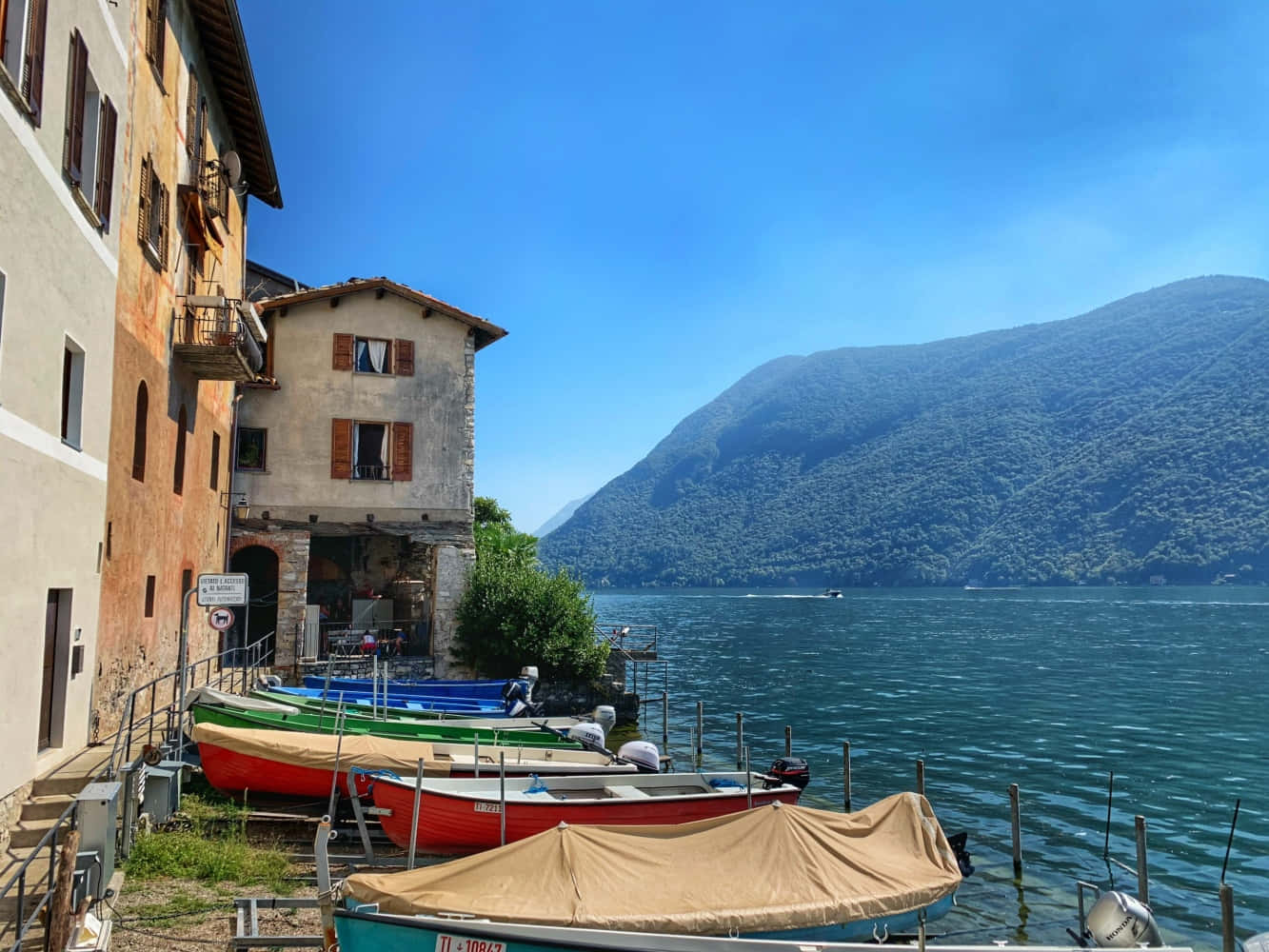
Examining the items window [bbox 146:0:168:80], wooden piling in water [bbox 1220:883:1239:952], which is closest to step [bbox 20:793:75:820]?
window [bbox 146:0:168:80]

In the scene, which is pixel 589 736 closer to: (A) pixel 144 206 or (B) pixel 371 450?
(A) pixel 144 206

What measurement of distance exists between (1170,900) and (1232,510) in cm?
15534

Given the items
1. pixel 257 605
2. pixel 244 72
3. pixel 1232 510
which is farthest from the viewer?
pixel 1232 510

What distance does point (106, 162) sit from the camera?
14.4m

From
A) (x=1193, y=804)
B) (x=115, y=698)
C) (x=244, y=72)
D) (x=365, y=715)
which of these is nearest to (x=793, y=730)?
(x=1193, y=804)

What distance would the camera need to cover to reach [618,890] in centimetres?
1007

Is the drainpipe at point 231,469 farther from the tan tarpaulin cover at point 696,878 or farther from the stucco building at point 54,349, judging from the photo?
the tan tarpaulin cover at point 696,878

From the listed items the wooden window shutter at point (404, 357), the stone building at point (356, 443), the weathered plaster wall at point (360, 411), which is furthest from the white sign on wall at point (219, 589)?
the wooden window shutter at point (404, 357)

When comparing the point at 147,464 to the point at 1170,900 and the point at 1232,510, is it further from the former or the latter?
the point at 1232,510

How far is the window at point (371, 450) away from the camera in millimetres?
30375

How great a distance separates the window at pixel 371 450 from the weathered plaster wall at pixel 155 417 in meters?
5.26

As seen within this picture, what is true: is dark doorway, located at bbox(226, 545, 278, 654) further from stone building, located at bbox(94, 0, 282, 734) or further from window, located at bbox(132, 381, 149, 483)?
window, located at bbox(132, 381, 149, 483)

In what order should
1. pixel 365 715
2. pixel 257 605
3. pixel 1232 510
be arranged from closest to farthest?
pixel 365 715 < pixel 257 605 < pixel 1232 510

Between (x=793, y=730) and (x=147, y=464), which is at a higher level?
(x=147, y=464)
